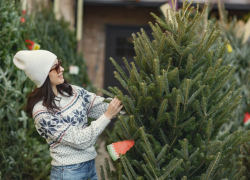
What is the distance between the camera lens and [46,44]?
4820 mm

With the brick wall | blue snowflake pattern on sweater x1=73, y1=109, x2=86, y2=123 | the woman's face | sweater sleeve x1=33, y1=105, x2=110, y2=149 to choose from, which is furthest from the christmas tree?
the brick wall

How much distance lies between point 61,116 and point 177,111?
81 cm

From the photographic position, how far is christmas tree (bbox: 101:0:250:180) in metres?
1.90

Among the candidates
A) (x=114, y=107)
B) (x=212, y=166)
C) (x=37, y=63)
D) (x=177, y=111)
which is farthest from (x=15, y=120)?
(x=212, y=166)

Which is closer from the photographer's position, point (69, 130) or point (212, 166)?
point (212, 166)

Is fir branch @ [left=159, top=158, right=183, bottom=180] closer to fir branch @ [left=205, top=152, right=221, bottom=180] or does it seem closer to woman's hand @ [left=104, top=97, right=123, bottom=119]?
fir branch @ [left=205, top=152, right=221, bottom=180]

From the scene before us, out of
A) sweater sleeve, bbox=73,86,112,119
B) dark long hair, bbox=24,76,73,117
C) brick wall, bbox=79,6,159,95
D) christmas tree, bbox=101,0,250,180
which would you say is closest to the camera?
christmas tree, bbox=101,0,250,180

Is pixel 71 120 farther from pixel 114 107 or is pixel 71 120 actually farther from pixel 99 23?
pixel 99 23

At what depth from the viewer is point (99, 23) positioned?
9.00 metres

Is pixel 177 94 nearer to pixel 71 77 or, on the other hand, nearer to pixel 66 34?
pixel 71 77

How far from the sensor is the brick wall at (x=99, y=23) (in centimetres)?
897

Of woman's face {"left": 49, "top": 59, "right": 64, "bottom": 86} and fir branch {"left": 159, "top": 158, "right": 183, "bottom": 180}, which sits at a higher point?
woman's face {"left": 49, "top": 59, "right": 64, "bottom": 86}

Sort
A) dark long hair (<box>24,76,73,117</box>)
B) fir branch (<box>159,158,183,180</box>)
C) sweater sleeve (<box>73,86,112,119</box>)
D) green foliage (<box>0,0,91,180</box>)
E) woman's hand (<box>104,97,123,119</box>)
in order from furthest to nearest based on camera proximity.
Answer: green foliage (<box>0,0,91,180</box>)
sweater sleeve (<box>73,86,112,119</box>)
dark long hair (<box>24,76,73,117</box>)
woman's hand (<box>104,97,123,119</box>)
fir branch (<box>159,158,183,180</box>)

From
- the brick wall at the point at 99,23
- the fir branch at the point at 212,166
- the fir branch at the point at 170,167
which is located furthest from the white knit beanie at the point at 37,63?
the brick wall at the point at 99,23
